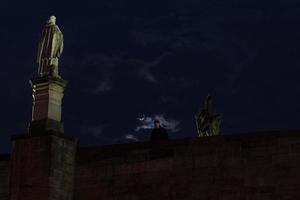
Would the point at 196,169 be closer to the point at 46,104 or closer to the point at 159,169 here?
the point at 159,169

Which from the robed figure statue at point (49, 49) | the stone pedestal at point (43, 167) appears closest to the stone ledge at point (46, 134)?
the stone pedestal at point (43, 167)

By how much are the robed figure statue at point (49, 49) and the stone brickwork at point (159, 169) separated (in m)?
2.11

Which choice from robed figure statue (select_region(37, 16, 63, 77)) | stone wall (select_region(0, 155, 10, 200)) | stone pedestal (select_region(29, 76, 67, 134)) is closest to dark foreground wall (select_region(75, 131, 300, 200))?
stone pedestal (select_region(29, 76, 67, 134))

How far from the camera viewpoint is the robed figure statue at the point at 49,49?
74.9ft

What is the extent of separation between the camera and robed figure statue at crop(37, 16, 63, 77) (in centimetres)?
2284

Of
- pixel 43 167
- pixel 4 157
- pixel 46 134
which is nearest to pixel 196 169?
pixel 43 167

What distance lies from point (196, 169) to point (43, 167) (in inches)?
165

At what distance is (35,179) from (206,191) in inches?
186

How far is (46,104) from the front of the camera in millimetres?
22266

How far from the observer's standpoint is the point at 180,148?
814 inches

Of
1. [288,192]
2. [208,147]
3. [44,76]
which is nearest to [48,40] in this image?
[44,76]

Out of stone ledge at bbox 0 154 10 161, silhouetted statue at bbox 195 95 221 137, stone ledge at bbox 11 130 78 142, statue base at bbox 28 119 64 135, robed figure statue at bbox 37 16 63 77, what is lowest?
stone ledge at bbox 0 154 10 161

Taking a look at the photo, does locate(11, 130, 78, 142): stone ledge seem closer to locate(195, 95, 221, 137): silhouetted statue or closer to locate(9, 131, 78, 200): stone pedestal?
locate(9, 131, 78, 200): stone pedestal

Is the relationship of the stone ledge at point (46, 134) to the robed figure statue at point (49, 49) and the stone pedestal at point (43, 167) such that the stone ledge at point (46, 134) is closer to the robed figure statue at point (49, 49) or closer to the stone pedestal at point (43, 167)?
the stone pedestal at point (43, 167)
